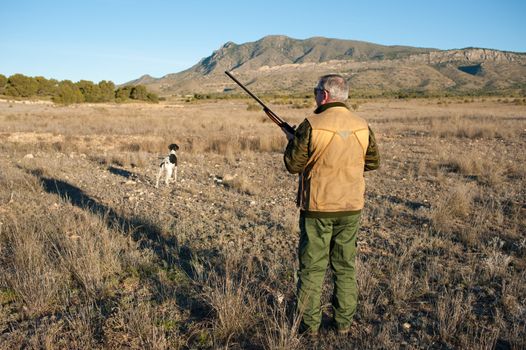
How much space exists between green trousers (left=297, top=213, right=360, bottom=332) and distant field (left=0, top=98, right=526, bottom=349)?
19 cm

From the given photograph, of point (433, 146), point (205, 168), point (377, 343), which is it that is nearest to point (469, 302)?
point (377, 343)

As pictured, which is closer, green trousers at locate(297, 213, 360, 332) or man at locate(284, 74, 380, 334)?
man at locate(284, 74, 380, 334)

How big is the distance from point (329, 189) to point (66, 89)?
166 ft

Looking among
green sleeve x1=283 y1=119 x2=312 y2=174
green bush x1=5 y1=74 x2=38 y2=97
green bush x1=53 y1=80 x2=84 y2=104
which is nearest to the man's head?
green sleeve x1=283 y1=119 x2=312 y2=174

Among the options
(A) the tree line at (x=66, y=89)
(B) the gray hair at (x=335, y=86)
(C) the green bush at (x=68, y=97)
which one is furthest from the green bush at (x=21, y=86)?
(B) the gray hair at (x=335, y=86)

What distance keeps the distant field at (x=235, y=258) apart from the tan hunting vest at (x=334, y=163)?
0.92 meters

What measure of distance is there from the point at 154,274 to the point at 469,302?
2.99 meters

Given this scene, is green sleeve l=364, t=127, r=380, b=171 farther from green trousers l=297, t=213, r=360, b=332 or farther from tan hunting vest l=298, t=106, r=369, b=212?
green trousers l=297, t=213, r=360, b=332

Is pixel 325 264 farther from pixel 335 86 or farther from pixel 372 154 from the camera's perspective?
pixel 335 86

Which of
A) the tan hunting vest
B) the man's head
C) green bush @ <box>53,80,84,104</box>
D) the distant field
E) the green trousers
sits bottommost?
the distant field

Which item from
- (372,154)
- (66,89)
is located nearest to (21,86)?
(66,89)

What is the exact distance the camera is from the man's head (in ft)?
8.36

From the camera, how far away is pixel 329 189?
2.60 m

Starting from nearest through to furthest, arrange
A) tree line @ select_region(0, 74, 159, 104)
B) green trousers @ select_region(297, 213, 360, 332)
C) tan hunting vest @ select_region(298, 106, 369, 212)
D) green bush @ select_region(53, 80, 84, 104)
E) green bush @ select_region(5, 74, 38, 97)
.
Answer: tan hunting vest @ select_region(298, 106, 369, 212) → green trousers @ select_region(297, 213, 360, 332) → green bush @ select_region(53, 80, 84, 104) → tree line @ select_region(0, 74, 159, 104) → green bush @ select_region(5, 74, 38, 97)
